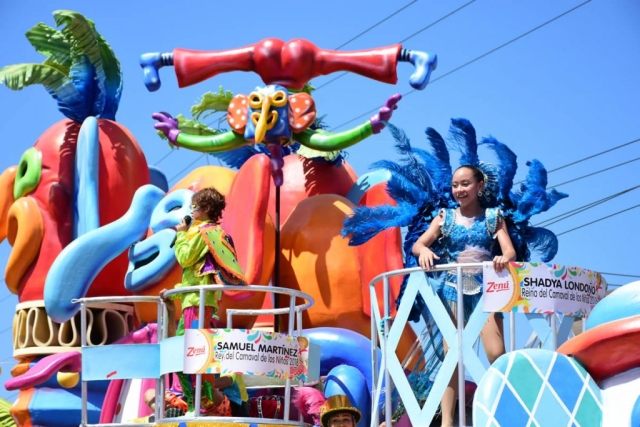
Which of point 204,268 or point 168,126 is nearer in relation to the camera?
point 204,268

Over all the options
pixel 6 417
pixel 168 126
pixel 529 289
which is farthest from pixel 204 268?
pixel 6 417

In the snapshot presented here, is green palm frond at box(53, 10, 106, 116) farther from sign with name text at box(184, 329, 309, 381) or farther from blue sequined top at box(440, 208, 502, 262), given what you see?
blue sequined top at box(440, 208, 502, 262)

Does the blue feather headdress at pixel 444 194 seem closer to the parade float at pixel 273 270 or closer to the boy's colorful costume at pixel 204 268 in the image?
the parade float at pixel 273 270

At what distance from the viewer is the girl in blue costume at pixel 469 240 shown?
19.4ft

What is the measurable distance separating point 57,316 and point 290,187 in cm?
246

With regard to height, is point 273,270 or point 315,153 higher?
point 315,153

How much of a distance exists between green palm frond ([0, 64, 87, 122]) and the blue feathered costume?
519 centimetres

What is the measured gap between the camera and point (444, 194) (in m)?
6.66

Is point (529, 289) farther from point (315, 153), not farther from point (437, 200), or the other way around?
point (315, 153)

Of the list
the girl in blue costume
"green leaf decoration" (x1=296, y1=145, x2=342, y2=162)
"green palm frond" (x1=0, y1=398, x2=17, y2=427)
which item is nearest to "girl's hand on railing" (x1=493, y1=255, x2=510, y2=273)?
the girl in blue costume

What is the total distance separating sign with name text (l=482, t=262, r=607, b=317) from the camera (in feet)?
17.9

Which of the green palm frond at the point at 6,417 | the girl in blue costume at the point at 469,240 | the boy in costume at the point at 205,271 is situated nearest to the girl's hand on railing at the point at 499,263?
the girl in blue costume at the point at 469,240

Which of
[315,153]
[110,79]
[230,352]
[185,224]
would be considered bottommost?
[230,352]

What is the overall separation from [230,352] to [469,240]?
1522 mm
